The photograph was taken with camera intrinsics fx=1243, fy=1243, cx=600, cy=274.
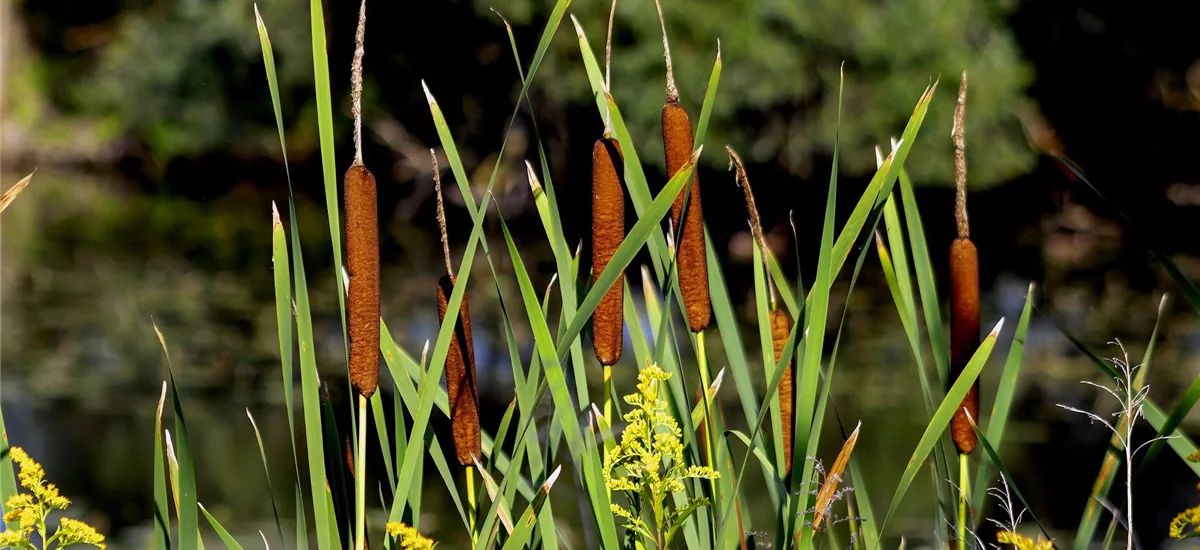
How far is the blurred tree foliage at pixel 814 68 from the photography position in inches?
352

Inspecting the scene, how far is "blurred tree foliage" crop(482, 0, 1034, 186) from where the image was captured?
8953mm

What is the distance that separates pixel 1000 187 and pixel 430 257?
5.68 metres

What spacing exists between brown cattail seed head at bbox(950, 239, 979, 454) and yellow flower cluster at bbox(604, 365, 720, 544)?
0.99 feet

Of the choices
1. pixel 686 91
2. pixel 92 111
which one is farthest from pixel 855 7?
pixel 92 111

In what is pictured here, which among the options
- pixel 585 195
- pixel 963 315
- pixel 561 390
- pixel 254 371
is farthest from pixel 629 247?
pixel 585 195

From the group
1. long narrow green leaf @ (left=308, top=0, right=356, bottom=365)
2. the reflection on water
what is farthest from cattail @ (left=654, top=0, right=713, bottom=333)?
the reflection on water

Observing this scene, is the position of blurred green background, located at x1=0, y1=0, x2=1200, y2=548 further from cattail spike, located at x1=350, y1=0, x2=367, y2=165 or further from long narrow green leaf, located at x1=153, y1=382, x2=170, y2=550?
cattail spike, located at x1=350, y1=0, x2=367, y2=165

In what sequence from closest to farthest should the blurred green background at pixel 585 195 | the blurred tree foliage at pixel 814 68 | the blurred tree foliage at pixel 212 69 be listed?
the blurred green background at pixel 585 195, the blurred tree foliage at pixel 814 68, the blurred tree foliage at pixel 212 69

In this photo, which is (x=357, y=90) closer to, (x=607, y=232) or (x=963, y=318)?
(x=607, y=232)

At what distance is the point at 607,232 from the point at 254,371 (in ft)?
16.2

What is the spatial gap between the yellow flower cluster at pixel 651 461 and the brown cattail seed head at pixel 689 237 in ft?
0.35

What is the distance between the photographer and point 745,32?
898 cm

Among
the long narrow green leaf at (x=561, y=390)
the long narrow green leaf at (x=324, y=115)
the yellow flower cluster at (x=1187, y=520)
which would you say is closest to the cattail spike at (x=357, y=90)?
the long narrow green leaf at (x=324, y=115)

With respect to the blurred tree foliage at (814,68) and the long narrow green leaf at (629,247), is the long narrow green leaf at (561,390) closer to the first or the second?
the long narrow green leaf at (629,247)
